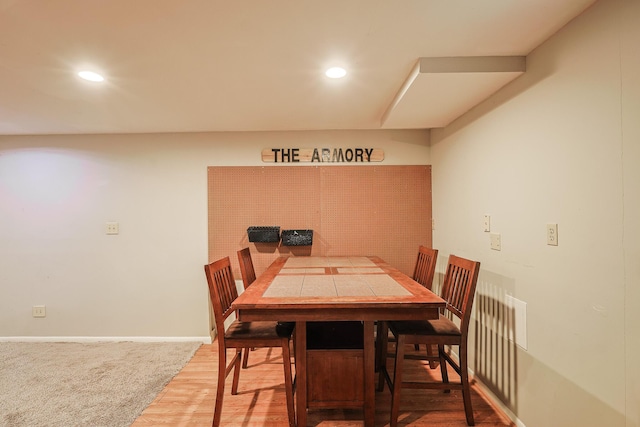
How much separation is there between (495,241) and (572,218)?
0.66 metres

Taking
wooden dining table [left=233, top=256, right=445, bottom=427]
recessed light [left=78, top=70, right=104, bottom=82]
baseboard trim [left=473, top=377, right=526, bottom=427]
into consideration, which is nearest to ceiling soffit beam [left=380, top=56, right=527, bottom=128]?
wooden dining table [left=233, top=256, right=445, bottom=427]

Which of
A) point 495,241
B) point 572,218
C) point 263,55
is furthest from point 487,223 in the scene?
point 263,55

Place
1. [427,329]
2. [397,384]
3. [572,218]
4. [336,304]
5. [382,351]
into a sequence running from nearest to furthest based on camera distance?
[572,218] < [336,304] < [397,384] < [427,329] < [382,351]

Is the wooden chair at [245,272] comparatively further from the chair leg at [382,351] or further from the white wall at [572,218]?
the white wall at [572,218]

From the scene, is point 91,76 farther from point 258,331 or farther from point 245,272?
point 258,331

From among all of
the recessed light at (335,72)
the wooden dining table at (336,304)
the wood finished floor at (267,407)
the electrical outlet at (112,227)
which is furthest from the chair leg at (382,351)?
the electrical outlet at (112,227)

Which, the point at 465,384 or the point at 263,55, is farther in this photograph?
the point at 465,384

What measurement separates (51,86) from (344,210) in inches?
95.6

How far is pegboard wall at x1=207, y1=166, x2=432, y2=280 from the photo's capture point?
3248mm

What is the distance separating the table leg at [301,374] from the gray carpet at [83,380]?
3.55ft

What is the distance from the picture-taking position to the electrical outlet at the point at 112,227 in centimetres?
323

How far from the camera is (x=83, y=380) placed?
8.05ft

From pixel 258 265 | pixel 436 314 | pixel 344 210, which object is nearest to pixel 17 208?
pixel 258 265

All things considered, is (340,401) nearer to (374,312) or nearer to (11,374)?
(374,312)
